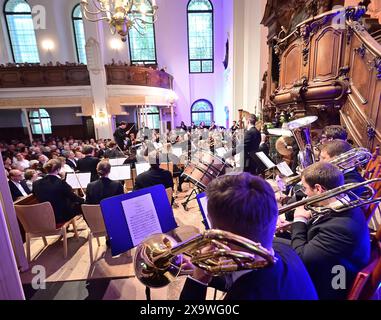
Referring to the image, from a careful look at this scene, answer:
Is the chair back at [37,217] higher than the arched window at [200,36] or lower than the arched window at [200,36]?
lower

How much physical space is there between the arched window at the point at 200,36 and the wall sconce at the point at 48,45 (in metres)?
9.68

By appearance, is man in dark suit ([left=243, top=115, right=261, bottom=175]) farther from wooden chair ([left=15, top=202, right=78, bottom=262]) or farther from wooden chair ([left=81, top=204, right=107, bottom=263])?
wooden chair ([left=15, top=202, right=78, bottom=262])

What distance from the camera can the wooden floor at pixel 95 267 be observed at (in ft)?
8.03

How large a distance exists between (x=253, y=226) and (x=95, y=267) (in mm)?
2818

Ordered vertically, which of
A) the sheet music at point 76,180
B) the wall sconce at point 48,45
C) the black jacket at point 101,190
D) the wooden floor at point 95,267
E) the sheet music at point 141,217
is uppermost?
the wall sconce at point 48,45

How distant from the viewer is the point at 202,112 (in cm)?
1781

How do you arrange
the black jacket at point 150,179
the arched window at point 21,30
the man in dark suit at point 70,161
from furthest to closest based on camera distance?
the arched window at point 21,30 → the man in dark suit at point 70,161 → the black jacket at point 150,179

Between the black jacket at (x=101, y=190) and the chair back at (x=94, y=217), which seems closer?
the chair back at (x=94, y=217)

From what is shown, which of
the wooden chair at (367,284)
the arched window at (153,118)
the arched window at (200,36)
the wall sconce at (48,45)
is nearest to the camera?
the wooden chair at (367,284)

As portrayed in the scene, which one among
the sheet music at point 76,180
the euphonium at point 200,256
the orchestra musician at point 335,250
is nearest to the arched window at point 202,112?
the sheet music at point 76,180

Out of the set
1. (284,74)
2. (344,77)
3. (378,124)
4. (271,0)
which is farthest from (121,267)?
(271,0)

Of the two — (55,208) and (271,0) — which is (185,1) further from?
(55,208)

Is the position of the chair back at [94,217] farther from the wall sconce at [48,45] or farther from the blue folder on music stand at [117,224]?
the wall sconce at [48,45]

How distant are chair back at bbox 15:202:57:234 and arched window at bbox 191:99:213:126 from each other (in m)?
15.6
